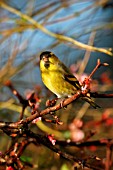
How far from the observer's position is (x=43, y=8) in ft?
11.9

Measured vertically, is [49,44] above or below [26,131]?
above

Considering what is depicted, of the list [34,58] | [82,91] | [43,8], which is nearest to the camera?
[82,91]

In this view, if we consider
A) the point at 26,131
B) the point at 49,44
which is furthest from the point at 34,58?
the point at 26,131

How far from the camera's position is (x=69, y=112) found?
3.75 meters

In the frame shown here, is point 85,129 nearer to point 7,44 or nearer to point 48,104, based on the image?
point 7,44

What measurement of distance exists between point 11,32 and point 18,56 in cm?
42

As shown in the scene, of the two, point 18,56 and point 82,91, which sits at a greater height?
point 18,56

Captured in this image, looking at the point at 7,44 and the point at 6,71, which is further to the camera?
the point at 7,44

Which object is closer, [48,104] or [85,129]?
[48,104]

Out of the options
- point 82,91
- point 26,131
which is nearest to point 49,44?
point 26,131

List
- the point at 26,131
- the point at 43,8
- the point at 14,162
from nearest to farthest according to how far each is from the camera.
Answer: the point at 26,131
the point at 14,162
the point at 43,8

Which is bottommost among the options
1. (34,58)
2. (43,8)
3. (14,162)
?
(14,162)

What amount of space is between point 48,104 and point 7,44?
248cm

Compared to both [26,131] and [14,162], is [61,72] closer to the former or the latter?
[26,131]
